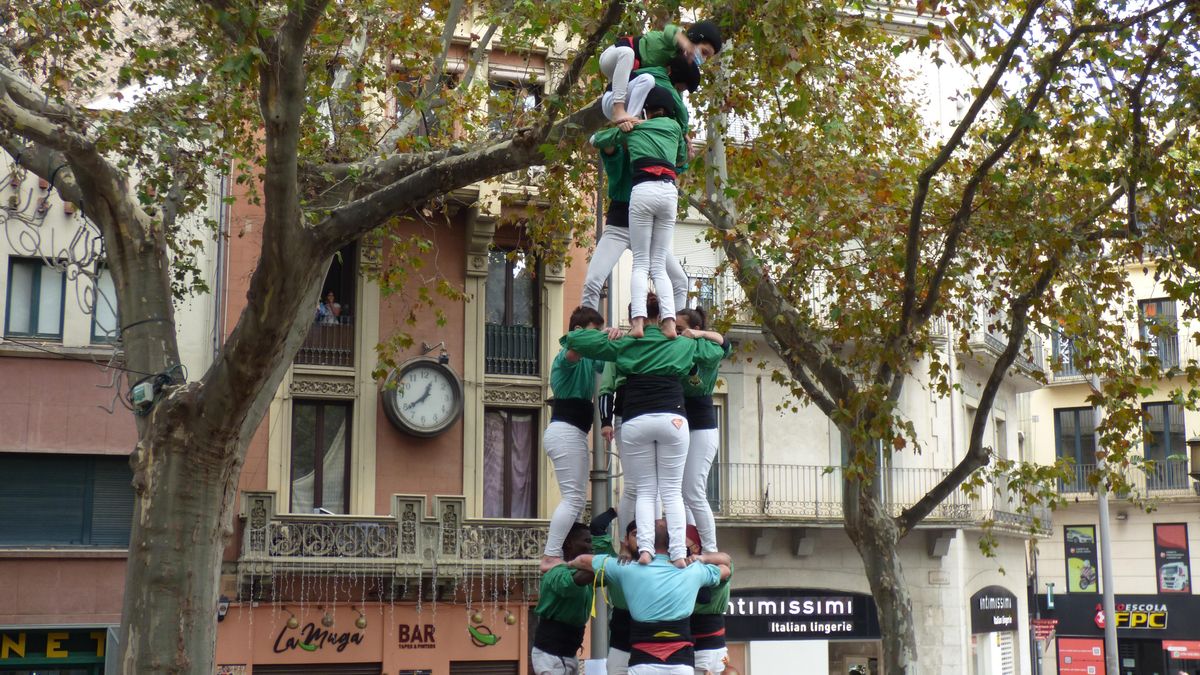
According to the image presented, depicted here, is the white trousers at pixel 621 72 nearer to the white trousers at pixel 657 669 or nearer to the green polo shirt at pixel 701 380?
the green polo shirt at pixel 701 380

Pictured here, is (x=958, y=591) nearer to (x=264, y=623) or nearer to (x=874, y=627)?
(x=874, y=627)

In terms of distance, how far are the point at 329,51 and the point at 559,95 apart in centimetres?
481

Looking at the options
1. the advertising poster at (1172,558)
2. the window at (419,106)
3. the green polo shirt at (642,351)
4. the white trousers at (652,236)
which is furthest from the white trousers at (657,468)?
the advertising poster at (1172,558)

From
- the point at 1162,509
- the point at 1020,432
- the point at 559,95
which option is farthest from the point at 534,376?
the point at 1162,509

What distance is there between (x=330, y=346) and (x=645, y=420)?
15660 mm

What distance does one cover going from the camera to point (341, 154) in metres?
17.3

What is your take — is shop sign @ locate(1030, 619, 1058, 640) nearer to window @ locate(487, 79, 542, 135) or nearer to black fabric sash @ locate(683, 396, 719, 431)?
window @ locate(487, 79, 542, 135)

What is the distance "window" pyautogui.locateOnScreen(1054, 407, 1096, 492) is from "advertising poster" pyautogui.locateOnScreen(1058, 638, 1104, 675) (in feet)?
13.9

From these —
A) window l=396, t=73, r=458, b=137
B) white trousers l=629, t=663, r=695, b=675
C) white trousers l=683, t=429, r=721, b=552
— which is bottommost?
white trousers l=629, t=663, r=695, b=675

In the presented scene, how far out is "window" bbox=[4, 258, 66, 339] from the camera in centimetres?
2156

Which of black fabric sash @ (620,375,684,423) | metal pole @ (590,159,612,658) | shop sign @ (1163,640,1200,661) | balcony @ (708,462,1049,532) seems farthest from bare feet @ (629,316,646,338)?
shop sign @ (1163,640,1200,661)

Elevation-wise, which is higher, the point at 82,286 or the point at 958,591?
the point at 82,286

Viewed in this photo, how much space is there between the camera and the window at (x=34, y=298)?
70.7ft

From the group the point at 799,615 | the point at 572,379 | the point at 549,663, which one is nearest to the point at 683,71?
the point at 572,379
